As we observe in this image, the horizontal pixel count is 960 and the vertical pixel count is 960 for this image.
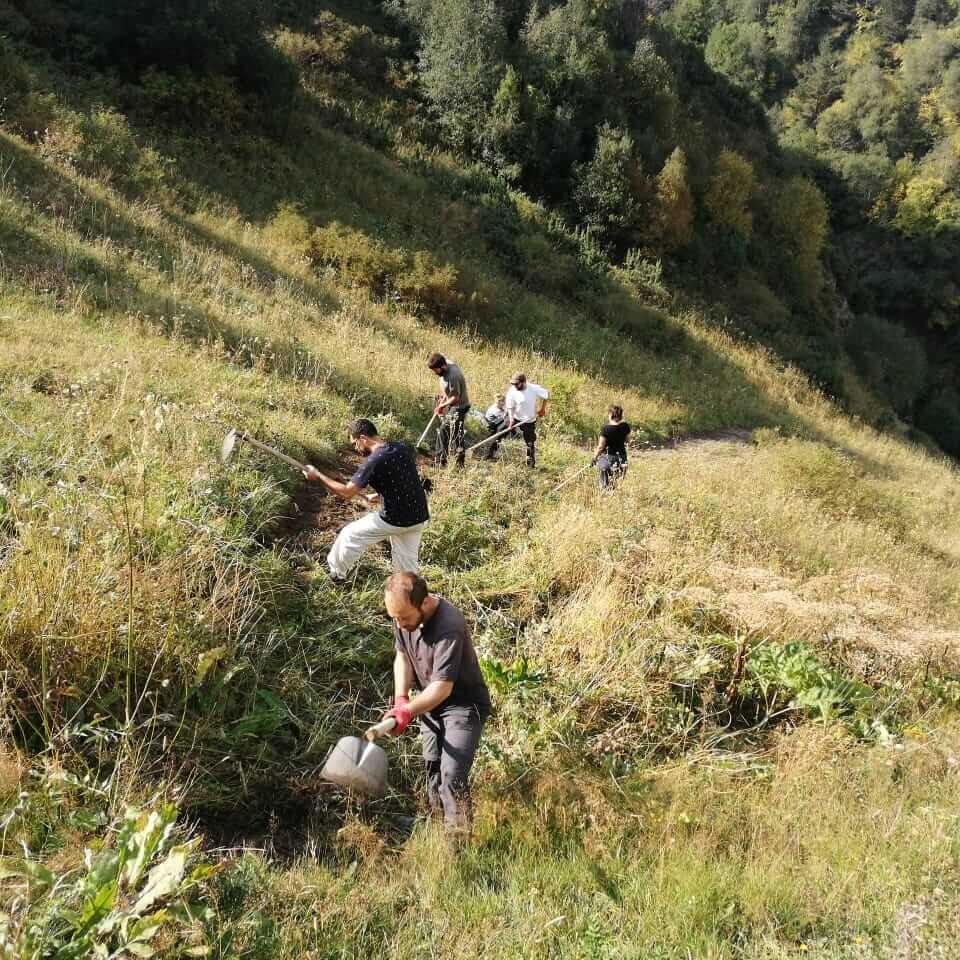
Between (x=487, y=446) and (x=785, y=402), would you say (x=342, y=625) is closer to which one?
(x=487, y=446)

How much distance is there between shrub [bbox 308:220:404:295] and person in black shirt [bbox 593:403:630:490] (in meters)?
8.26

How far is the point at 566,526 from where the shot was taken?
6.28 m

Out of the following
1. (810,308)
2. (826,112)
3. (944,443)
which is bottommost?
(944,443)

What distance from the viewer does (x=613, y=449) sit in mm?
8766

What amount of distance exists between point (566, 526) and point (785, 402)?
16034 millimetres

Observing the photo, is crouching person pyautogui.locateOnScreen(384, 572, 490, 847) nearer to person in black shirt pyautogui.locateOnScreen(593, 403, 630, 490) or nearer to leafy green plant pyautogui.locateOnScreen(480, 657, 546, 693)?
leafy green plant pyautogui.locateOnScreen(480, 657, 546, 693)

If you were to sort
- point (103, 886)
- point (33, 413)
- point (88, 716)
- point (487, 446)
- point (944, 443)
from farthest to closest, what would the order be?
point (944, 443) < point (487, 446) < point (33, 413) < point (88, 716) < point (103, 886)

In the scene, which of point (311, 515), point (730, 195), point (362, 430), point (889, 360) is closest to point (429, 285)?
point (311, 515)

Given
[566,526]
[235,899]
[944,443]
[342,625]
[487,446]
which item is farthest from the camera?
[944,443]

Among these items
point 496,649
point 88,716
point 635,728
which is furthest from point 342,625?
point 635,728

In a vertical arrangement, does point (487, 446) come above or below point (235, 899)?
below

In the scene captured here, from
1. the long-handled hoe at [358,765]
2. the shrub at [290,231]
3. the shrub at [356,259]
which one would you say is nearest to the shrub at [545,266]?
the shrub at [356,259]

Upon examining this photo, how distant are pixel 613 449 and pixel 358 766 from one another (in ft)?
21.1

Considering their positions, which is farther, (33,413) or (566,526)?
(566,526)
